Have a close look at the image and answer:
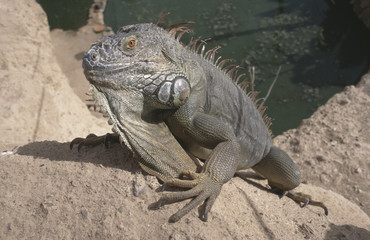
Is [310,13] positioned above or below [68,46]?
above

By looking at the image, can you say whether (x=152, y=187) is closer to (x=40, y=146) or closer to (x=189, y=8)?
(x=40, y=146)

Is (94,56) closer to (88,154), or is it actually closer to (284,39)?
(88,154)

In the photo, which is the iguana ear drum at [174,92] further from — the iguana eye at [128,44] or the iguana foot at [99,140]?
the iguana foot at [99,140]

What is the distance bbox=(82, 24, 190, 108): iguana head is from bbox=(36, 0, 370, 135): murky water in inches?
216

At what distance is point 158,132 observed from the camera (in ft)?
7.91

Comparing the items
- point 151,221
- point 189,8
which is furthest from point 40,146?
point 189,8

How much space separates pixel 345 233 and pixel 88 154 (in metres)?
2.37

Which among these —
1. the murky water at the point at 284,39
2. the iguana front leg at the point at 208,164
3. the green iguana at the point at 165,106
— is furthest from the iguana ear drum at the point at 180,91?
the murky water at the point at 284,39

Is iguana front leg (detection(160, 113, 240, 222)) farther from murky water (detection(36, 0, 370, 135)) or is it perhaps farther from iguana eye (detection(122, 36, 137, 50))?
murky water (detection(36, 0, 370, 135))

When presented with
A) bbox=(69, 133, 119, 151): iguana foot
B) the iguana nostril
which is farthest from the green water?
the iguana nostril

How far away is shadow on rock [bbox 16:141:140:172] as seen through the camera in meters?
2.51

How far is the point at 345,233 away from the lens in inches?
111

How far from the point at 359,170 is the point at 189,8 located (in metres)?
7.45

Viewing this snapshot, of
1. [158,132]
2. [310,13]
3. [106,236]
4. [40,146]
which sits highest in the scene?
[310,13]
